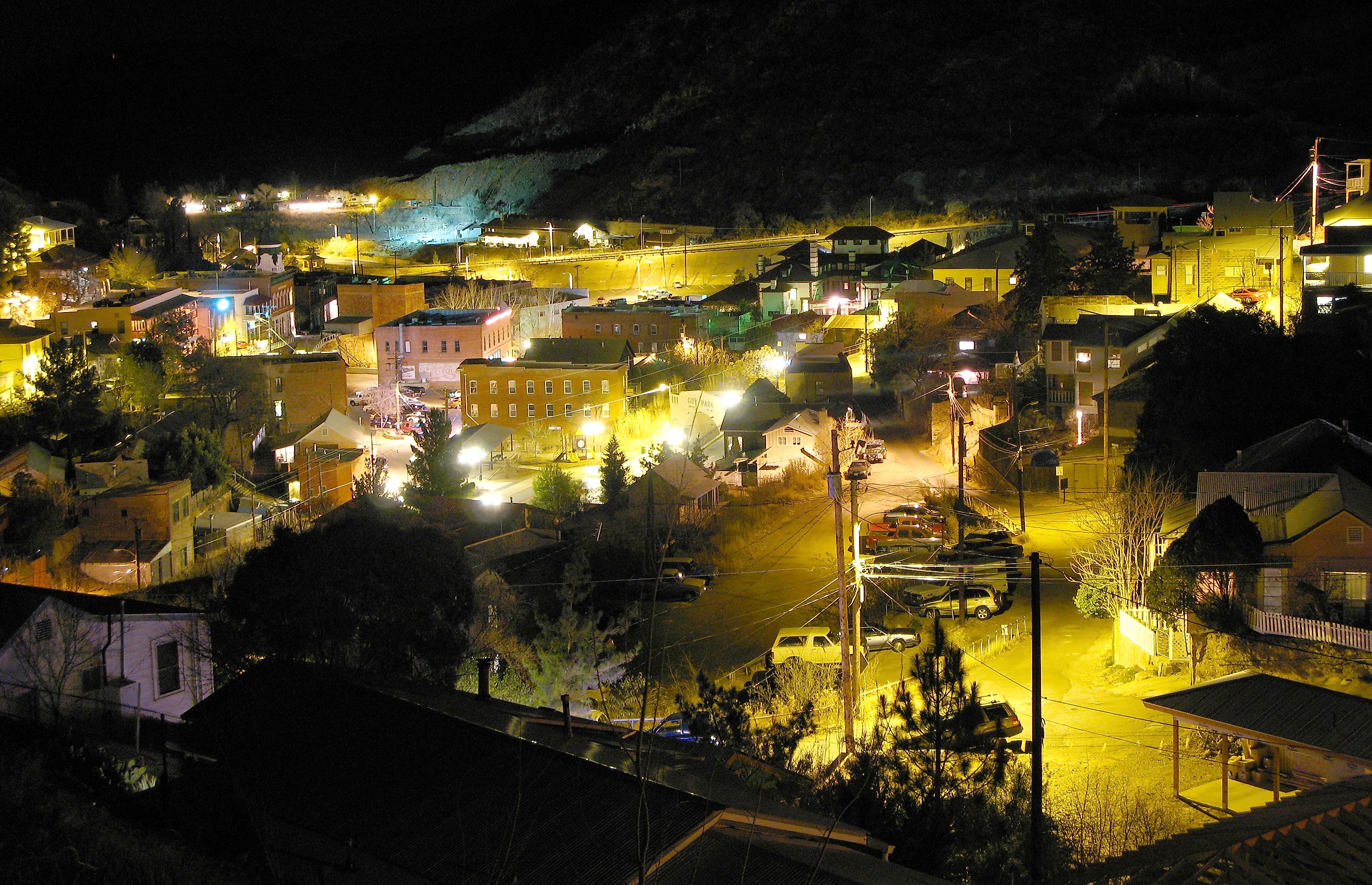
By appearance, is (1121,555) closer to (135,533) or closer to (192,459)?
(135,533)

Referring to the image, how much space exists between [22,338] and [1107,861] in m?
21.4

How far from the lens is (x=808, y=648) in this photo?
34.8ft

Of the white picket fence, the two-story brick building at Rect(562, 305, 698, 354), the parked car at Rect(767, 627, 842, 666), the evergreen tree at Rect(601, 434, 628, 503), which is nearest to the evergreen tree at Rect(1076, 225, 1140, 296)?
the two-story brick building at Rect(562, 305, 698, 354)

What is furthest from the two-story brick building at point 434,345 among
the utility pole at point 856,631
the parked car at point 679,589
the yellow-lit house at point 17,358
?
the utility pole at point 856,631

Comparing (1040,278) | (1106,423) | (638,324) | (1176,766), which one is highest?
(1040,278)

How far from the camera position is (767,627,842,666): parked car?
Answer: 34.4 ft

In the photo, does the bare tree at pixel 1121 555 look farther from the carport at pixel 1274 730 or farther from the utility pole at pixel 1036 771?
the utility pole at pixel 1036 771

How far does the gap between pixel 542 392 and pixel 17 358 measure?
9041mm

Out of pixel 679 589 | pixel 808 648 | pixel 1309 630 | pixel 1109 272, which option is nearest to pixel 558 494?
pixel 679 589

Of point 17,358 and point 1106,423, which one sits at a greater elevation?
point 17,358

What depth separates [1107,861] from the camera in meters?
6.20

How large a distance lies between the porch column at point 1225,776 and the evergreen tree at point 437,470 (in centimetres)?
1111

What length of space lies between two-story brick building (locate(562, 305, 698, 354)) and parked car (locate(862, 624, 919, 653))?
1498 cm

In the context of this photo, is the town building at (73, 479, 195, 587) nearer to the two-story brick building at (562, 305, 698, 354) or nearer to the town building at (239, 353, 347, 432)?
the town building at (239, 353, 347, 432)
